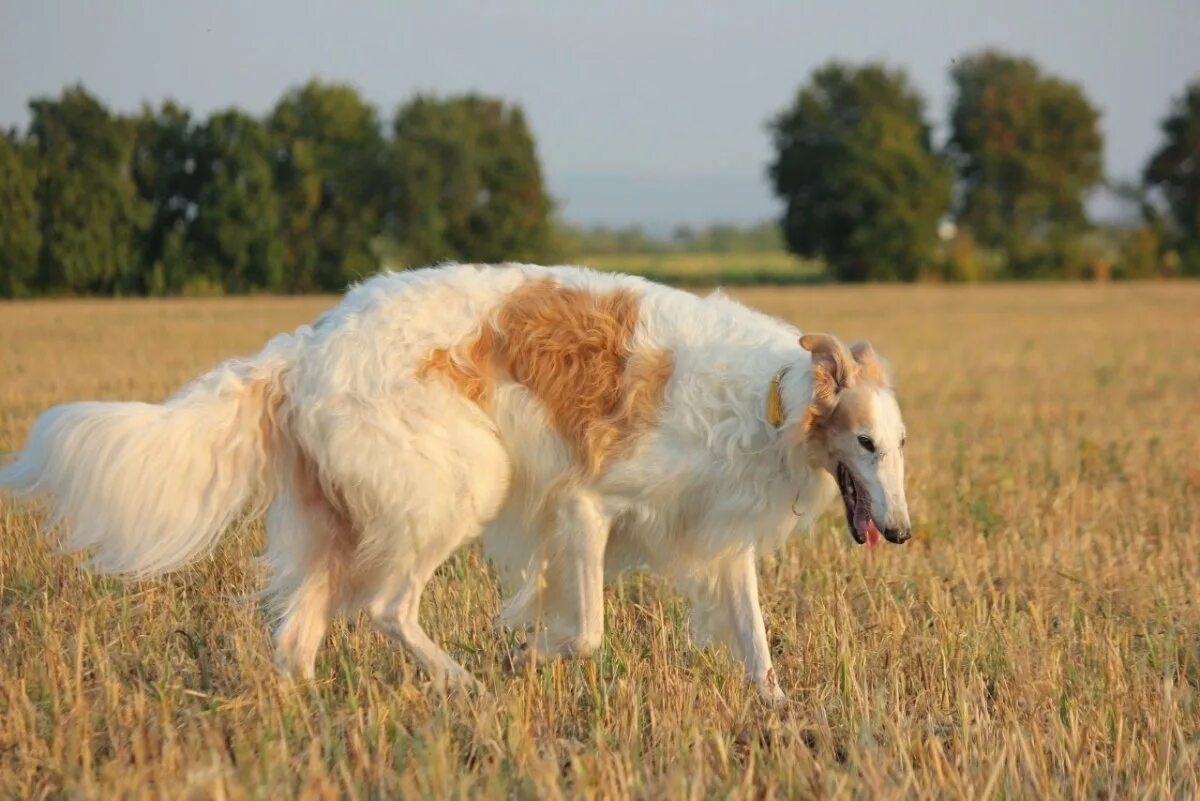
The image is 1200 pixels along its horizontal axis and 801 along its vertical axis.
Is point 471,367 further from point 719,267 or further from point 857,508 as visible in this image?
point 719,267

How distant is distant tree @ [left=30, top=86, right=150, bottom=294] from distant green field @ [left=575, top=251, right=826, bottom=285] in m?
14.3

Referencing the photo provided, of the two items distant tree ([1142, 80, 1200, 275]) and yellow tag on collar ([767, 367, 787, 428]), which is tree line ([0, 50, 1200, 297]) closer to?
distant tree ([1142, 80, 1200, 275])

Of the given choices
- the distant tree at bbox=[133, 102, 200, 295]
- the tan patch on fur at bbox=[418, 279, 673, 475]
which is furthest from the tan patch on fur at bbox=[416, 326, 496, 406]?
the distant tree at bbox=[133, 102, 200, 295]

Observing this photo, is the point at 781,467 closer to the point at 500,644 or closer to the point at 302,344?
the point at 500,644

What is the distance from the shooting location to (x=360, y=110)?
52156 mm

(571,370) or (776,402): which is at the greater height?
(571,370)

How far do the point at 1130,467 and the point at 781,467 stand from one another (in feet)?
18.0

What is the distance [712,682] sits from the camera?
4.77 meters

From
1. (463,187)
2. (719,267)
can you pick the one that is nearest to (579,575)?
(463,187)

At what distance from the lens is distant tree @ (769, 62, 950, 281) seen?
59.0 m

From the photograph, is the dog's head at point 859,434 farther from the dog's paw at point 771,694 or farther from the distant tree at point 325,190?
the distant tree at point 325,190

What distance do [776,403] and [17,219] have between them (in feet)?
100

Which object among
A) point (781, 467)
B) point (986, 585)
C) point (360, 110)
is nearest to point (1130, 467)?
point (986, 585)

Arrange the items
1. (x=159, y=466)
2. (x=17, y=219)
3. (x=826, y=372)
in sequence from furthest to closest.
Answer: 1. (x=17, y=219)
2. (x=826, y=372)
3. (x=159, y=466)
